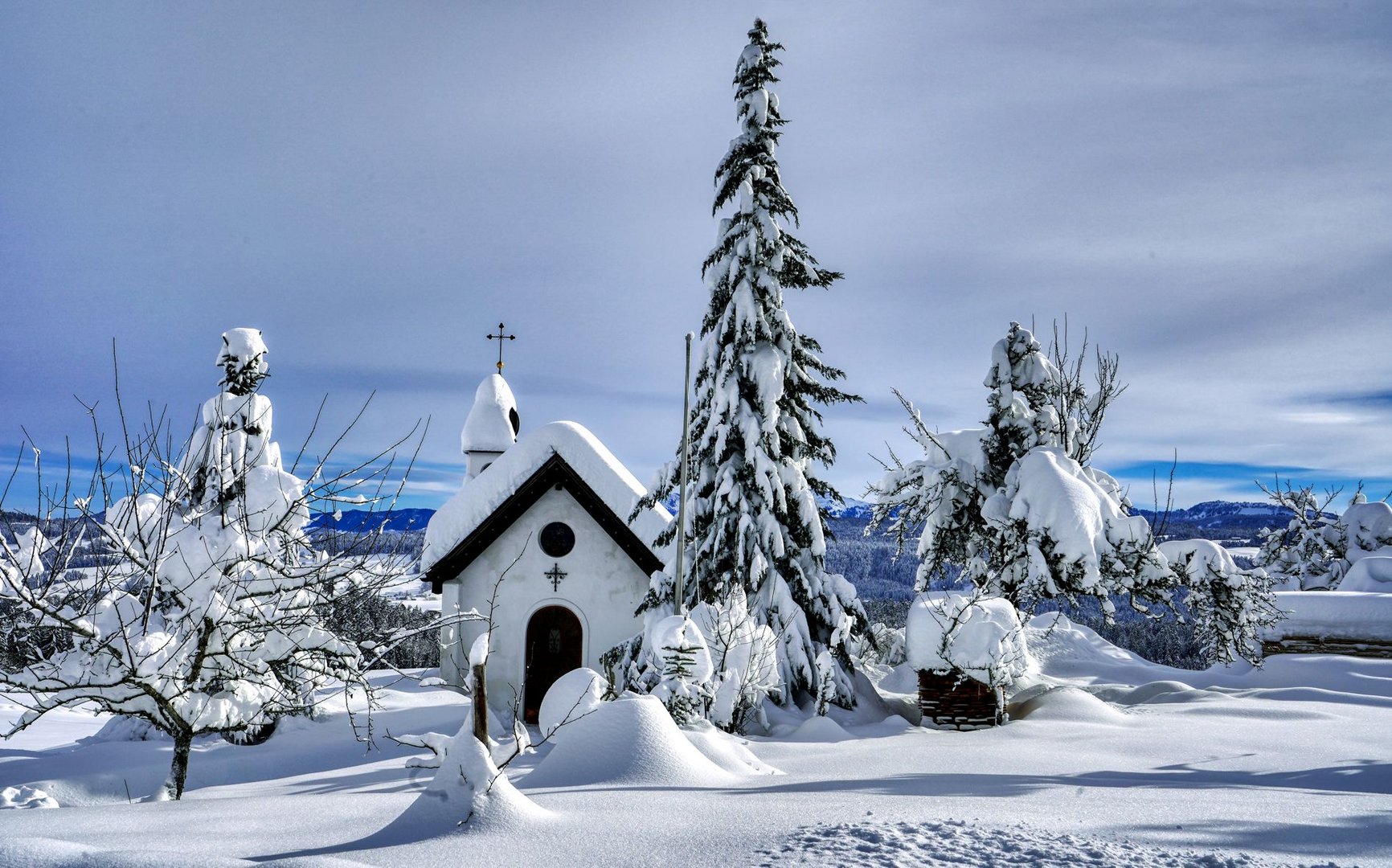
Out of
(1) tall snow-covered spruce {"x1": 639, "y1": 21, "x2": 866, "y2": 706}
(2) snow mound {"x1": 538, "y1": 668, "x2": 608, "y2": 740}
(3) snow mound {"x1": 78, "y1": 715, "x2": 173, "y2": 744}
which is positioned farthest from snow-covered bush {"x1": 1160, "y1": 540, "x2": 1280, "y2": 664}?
(3) snow mound {"x1": 78, "y1": 715, "x2": 173, "y2": 744}

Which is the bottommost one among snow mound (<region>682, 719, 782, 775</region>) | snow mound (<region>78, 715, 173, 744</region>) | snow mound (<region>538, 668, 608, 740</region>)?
snow mound (<region>78, 715, 173, 744</region>)

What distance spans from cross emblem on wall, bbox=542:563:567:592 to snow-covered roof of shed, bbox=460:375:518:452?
22.3 ft

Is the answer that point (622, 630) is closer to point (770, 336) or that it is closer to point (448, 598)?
point (448, 598)

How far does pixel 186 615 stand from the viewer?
6406 millimetres

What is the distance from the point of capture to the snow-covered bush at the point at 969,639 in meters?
10.8

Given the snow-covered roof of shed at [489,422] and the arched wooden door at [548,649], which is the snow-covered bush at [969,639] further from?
the snow-covered roof of shed at [489,422]

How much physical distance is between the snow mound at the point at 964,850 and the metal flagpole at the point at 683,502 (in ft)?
20.6

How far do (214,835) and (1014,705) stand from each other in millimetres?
10653

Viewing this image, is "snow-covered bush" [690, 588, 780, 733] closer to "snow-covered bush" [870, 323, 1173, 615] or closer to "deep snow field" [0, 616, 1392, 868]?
"deep snow field" [0, 616, 1392, 868]

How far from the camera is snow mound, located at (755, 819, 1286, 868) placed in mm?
4043

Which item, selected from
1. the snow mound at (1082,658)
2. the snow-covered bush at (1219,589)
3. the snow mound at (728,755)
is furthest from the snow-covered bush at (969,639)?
the snow-covered bush at (1219,589)

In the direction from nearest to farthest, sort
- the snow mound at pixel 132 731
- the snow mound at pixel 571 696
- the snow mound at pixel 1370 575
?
1. the snow mound at pixel 571 696
2. the snow mound at pixel 132 731
3. the snow mound at pixel 1370 575

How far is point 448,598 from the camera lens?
637 inches

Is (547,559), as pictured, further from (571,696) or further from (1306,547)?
(1306,547)
